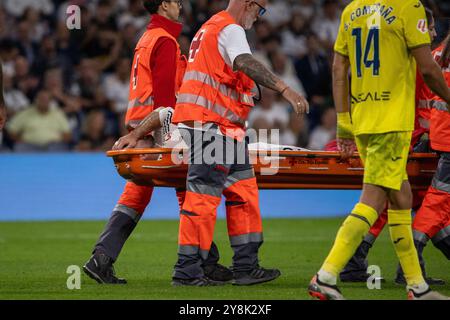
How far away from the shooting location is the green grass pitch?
6.55 metres

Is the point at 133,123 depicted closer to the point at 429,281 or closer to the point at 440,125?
the point at 440,125

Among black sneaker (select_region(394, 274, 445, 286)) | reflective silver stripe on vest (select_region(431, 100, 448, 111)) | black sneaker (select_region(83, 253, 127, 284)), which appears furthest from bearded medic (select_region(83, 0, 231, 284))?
reflective silver stripe on vest (select_region(431, 100, 448, 111))

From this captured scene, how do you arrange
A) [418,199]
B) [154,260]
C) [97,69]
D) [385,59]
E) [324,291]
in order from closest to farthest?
[324,291], [385,59], [418,199], [154,260], [97,69]

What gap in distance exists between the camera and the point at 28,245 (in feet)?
35.6

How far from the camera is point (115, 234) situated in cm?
743

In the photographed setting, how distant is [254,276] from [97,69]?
8.48 m

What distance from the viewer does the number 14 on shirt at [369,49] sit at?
5.97 m

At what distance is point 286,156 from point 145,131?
1093mm

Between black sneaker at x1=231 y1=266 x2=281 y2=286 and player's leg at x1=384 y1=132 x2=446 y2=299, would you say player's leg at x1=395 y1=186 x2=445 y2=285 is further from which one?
player's leg at x1=384 y1=132 x2=446 y2=299

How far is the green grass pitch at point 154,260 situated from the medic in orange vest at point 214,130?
0.33 m

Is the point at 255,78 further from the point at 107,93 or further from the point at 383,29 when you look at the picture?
the point at 107,93

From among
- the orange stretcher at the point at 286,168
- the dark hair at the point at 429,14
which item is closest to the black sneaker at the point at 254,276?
the orange stretcher at the point at 286,168

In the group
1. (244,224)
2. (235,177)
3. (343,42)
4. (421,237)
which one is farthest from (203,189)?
(421,237)

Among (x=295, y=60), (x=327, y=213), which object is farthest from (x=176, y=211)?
(x=295, y=60)
